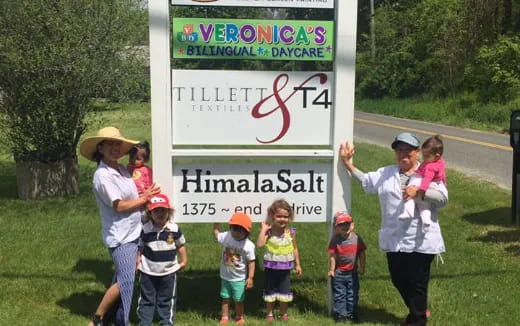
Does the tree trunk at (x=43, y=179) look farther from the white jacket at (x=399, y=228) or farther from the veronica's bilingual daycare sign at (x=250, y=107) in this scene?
the white jacket at (x=399, y=228)

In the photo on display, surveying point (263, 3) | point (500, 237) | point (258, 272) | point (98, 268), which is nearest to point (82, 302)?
point (98, 268)

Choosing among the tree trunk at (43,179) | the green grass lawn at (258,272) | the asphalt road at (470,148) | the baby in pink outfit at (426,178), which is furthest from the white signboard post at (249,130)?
the asphalt road at (470,148)

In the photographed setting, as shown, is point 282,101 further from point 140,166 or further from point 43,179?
point 43,179

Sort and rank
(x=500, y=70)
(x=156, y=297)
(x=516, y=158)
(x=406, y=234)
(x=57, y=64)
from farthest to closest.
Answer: (x=500, y=70)
(x=57, y=64)
(x=516, y=158)
(x=156, y=297)
(x=406, y=234)

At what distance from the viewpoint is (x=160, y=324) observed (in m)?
4.38

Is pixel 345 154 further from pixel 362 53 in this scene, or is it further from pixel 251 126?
pixel 362 53

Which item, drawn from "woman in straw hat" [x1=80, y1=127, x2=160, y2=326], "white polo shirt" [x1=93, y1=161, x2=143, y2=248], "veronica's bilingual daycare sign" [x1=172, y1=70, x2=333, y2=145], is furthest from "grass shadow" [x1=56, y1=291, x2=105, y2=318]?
"veronica's bilingual daycare sign" [x1=172, y1=70, x2=333, y2=145]

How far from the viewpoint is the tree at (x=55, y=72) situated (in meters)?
8.38

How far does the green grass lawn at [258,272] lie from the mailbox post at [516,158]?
0.20m

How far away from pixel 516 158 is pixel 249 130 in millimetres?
4553

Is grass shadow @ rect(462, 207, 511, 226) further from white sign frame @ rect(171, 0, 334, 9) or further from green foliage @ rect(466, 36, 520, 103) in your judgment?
green foliage @ rect(466, 36, 520, 103)

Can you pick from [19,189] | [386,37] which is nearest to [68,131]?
[19,189]

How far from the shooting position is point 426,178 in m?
4.03

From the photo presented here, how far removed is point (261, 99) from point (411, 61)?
35962 millimetres
